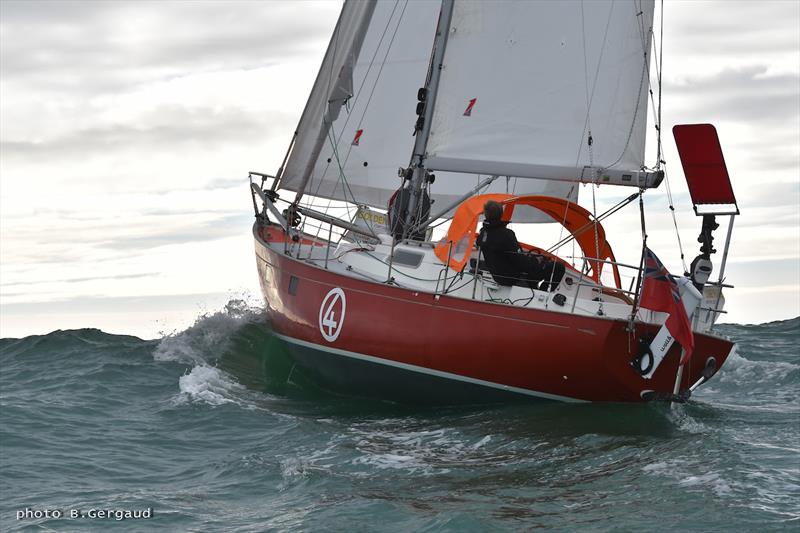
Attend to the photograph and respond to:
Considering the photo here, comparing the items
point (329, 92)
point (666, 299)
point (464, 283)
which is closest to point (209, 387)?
point (464, 283)

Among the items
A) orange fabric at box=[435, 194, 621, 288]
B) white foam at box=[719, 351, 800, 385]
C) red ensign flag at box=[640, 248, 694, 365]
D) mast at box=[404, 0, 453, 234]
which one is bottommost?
white foam at box=[719, 351, 800, 385]

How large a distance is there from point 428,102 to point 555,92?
1637 millimetres

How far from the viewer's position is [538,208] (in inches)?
546

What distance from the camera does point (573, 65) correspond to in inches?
521

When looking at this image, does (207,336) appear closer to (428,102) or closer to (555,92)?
(428,102)

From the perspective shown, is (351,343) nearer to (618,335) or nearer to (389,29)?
(618,335)

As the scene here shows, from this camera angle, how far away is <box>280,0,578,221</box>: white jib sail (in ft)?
55.6

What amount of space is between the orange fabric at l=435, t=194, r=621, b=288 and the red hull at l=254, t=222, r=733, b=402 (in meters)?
0.80

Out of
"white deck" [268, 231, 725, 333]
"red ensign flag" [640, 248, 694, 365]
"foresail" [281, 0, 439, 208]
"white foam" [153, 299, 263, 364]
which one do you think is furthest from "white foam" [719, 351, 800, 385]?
"white foam" [153, 299, 263, 364]

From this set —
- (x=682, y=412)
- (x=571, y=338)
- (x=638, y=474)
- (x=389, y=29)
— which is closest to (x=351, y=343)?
(x=571, y=338)

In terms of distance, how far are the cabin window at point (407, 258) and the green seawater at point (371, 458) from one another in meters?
1.80

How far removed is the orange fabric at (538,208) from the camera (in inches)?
497

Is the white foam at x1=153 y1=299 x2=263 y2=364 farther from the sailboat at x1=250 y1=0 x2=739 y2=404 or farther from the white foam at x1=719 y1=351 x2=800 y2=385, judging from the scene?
the white foam at x1=719 y1=351 x2=800 y2=385

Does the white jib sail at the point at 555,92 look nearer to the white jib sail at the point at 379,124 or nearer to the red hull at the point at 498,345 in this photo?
the red hull at the point at 498,345
